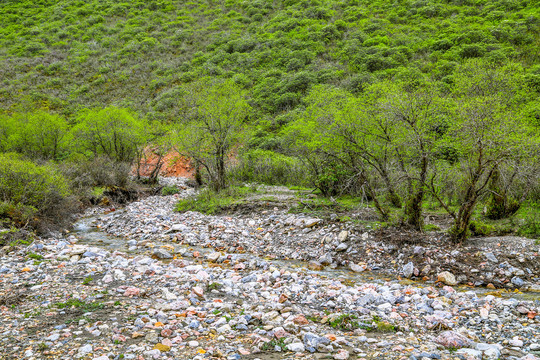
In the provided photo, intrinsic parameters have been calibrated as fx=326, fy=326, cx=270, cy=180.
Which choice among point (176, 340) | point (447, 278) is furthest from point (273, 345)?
point (447, 278)

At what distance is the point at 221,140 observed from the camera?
18609mm

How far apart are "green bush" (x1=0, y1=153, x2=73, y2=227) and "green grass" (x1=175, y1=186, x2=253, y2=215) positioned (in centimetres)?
582

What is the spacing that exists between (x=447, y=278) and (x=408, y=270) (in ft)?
3.30

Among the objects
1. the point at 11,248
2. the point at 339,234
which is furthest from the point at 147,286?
the point at 339,234

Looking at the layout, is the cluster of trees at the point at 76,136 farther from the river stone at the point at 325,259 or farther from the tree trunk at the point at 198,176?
the river stone at the point at 325,259

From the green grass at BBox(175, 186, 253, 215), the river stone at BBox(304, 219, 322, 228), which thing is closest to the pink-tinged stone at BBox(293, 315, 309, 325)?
the river stone at BBox(304, 219, 322, 228)

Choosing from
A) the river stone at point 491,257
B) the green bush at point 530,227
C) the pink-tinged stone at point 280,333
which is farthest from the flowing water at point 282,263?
the pink-tinged stone at point 280,333

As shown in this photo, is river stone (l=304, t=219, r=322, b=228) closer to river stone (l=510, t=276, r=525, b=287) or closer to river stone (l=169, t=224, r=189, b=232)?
river stone (l=169, t=224, r=189, b=232)

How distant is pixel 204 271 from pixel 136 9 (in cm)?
6922

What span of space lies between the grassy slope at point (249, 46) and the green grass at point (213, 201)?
60.4ft

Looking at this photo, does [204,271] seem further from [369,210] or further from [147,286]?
[369,210]

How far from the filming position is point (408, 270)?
924 centimetres

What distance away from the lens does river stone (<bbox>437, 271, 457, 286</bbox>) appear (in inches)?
334

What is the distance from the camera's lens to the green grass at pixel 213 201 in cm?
1677
